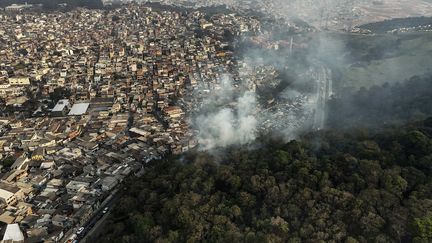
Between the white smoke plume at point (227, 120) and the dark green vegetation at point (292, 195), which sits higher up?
the dark green vegetation at point (292, 195)

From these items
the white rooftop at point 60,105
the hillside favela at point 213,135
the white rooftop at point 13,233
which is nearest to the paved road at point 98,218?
the hillside favela at point 213,135

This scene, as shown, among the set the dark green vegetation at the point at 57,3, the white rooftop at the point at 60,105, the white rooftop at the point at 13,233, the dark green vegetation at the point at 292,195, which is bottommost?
the white rooftop at the point at 13,233

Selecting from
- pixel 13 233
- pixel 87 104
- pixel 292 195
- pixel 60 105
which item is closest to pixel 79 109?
pixel 87 104

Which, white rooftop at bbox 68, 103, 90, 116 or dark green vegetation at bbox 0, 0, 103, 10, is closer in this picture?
white rooftop at bbox 68, 103, 90, 116

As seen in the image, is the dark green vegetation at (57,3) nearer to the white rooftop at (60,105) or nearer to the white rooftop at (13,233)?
the white rooftop at (60,105)

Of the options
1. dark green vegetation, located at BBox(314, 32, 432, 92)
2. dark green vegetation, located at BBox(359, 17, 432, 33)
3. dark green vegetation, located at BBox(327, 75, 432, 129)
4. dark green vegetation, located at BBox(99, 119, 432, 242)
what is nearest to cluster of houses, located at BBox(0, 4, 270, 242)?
dark green vegetation, located at BBox(99, 119, 432, 242)

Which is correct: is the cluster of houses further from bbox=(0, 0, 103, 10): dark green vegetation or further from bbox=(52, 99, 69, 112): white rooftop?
bbox=(0, 0, 103, 10): dark green vegetation
